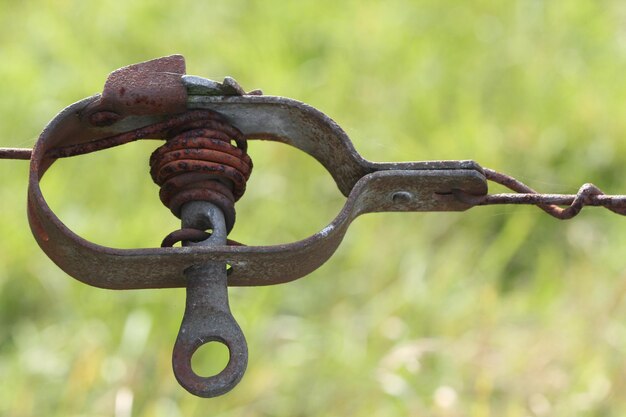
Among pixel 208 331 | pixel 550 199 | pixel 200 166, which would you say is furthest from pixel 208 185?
pixel 550 199

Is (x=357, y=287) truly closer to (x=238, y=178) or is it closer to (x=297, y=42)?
(x=297, y=42)

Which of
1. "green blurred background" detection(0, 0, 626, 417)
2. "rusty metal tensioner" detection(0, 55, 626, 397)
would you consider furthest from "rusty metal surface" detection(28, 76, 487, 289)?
"green blurred background" detection(0, 0, 626, 417)

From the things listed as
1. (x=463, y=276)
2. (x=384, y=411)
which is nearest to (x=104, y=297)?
(x=384, y=411)

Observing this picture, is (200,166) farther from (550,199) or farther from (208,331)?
(550,199)

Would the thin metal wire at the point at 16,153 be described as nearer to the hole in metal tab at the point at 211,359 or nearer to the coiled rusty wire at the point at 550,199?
the coiled rusty wire at the point at 550,199

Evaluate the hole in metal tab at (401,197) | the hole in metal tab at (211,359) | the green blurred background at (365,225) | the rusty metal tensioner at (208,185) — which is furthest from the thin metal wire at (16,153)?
the hole in metal tab at (211,359)

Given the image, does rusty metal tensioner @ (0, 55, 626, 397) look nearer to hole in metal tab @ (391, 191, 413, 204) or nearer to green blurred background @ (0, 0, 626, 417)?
hole in metal tab @ (391, 191, 413, 204)
